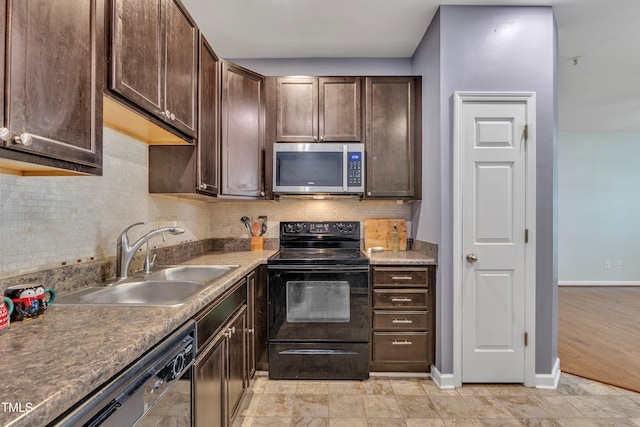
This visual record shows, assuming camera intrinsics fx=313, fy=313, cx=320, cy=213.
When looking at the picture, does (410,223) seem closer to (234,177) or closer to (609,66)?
(234,177)

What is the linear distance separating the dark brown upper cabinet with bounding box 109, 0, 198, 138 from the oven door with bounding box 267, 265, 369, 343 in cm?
122

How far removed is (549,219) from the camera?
2219 mm

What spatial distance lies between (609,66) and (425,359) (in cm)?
341

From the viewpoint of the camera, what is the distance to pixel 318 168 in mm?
Result: 2590

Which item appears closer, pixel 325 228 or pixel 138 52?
pixel 138 52

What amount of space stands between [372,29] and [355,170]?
1131mm

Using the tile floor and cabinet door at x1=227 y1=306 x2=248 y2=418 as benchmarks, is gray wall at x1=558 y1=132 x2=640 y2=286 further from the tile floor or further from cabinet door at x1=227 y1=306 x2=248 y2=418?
cabinet door at x1=227 y1=306 x2=248 y2=418

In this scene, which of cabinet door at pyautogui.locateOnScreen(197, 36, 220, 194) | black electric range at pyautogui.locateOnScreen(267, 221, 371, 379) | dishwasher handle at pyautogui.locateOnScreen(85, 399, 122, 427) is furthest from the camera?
black electric range at pyautogui.locateOnScreen(267, 221, 371, 379)

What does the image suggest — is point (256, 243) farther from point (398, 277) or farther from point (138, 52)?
point (138, 52)

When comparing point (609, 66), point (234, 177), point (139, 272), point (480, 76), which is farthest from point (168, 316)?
point (609, 66)

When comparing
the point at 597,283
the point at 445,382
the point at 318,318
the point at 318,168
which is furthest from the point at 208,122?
the point at 597,283

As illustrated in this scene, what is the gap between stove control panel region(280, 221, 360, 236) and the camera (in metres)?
2.94

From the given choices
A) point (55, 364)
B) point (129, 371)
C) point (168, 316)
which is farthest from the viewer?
point (168, 316)

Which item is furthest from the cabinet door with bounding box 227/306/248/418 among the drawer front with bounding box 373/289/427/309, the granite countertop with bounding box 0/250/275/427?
the drawer front with bounding box 373/289/427/309
